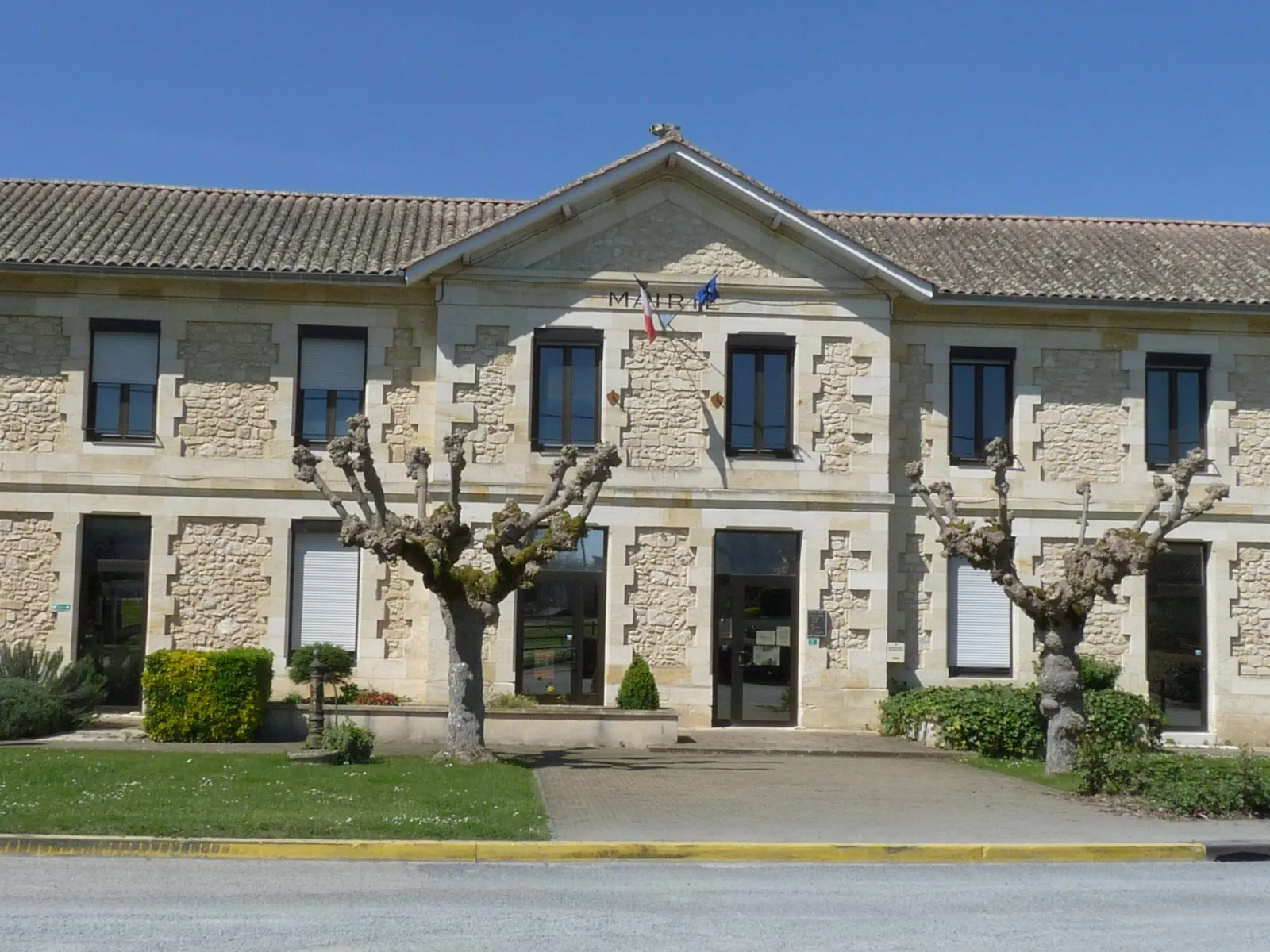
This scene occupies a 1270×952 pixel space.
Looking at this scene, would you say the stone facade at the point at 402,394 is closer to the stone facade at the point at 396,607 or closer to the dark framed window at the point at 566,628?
the stone facade at the point at 396,607

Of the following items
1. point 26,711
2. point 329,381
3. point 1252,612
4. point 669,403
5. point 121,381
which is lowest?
point 26,711

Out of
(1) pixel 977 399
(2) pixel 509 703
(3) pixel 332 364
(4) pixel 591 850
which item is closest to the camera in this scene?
(4) pixel 591 850

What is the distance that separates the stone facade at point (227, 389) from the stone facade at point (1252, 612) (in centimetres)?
1458

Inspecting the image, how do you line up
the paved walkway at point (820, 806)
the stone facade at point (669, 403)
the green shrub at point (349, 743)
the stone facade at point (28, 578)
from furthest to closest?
the stone facade at point (669, 403)
the stone facade at point (28, 578)
the green shrub at point (349, 743)
the paved walkway at point (820, 806)

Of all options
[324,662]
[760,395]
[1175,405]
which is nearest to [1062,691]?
[760,395]

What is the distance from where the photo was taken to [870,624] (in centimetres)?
2078

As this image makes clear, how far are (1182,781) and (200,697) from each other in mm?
11456

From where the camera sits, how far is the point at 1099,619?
21.4m

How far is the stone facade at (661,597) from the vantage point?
67.6 feet

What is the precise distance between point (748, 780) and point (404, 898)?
6912 millimetres

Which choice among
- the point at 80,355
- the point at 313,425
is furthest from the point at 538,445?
the point at 80,355

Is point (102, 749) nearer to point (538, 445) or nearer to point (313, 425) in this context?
point (313, 425)

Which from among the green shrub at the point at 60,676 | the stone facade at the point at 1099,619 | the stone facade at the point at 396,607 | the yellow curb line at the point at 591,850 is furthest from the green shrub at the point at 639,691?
the yellow curb line at the point at 591,850

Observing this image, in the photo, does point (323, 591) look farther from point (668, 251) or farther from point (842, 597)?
point (842, 597)
